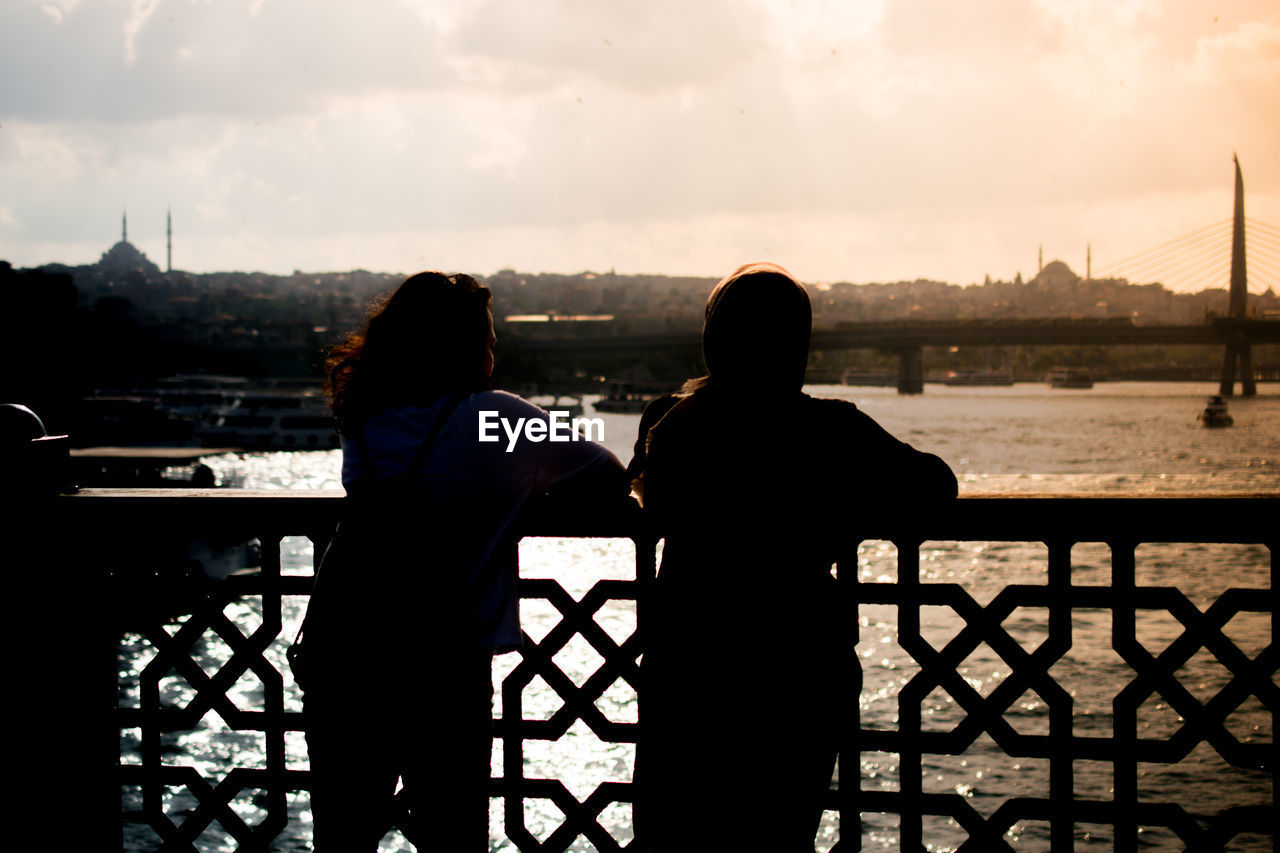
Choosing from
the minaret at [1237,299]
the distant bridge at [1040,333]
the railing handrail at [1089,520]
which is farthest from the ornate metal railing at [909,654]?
the minaret at [1237,299]

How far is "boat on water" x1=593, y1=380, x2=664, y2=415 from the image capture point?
55031mm

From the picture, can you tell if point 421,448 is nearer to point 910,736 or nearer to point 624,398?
point 910,736

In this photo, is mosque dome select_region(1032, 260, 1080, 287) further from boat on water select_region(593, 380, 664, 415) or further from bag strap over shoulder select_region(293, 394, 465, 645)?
bag strap over shoulder select_region(293, 394, 465, 645)

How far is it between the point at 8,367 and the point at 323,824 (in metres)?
52.3

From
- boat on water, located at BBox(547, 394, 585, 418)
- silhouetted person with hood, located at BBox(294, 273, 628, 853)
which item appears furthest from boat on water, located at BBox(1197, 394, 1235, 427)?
silhouetted person with hood, located at BBox(294, 273, 628, 853)

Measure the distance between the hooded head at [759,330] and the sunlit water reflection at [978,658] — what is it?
2.19ft

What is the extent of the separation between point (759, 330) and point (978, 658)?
804 inches

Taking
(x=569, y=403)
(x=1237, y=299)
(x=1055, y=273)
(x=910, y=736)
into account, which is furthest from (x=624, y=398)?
(x=1055, y=273)

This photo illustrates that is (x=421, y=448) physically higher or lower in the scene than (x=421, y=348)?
lower

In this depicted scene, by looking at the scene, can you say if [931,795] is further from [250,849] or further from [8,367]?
[8,367]

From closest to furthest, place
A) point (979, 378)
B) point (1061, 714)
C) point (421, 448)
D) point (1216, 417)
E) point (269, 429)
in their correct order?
point (421, 448) → point (1061, 714) → point (1216, 417) → point (269, 429) → point (979, 378)

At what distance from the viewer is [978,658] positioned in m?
20.4

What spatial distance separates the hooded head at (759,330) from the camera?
1.55 m

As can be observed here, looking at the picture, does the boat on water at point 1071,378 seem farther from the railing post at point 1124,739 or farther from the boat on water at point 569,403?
the railing post at point 1124,739
